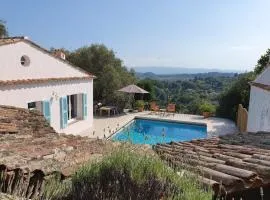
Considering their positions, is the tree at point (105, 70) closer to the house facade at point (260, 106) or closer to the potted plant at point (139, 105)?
the potted plant at point (139, 105)

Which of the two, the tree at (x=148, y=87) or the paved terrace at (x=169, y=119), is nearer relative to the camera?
the paved terrace at (x=169, y=119)

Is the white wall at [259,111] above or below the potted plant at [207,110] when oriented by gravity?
above

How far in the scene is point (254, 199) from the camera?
4988mm

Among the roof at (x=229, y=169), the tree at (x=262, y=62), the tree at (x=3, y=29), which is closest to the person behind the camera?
the roof at (x=229, y=169)

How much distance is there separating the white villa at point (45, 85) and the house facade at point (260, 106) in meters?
10.4

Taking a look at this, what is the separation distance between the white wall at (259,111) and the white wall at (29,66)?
1102cm

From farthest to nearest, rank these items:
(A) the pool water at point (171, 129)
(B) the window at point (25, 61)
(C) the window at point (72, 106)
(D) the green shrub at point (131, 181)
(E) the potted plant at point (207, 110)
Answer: (E) the potted plant at point (207, 110), (A) the pool water at point (171, 129), (C) the window at point (72, 106), (B) the window at point (25, 61), (D) the green shrub at point (131, 181)

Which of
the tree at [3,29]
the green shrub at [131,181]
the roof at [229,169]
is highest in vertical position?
the tree at [3,29]

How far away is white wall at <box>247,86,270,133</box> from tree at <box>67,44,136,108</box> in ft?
37.4

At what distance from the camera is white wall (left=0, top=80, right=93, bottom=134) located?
1519cm

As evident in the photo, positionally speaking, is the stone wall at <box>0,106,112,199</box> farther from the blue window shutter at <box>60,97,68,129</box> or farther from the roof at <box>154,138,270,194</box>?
the blue window shutter at <box>60,97,68,129</box>

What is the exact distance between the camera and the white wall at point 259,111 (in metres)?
16.5

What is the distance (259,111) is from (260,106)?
1.15 ft

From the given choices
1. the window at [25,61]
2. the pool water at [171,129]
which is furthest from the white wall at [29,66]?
the pool water at [171,129]
